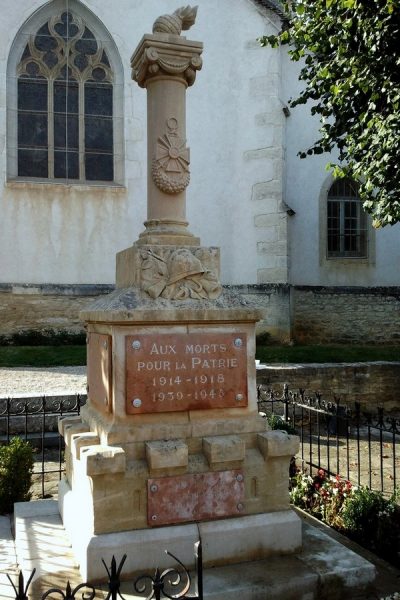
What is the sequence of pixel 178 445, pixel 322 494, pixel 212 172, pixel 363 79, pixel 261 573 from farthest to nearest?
pixel 212 172, pixel 363 79, pixel 322 494, pixel 178 445, pixel 261 573

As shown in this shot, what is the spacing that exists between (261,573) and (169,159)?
3068mm

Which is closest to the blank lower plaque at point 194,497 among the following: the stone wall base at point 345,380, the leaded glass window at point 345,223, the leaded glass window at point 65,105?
the stone wall base at point 345,380

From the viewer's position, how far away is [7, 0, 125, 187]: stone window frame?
1425cm

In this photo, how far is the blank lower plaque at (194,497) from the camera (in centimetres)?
395

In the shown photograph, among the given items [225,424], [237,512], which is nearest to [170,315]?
[225,424]

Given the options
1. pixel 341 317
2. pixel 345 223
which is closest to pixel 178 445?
pixel 341 317

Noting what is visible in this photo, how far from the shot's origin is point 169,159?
15.3 ft

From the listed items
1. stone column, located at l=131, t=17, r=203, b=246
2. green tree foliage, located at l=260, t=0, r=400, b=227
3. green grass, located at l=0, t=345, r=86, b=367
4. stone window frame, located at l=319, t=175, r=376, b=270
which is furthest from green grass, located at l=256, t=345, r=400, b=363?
stone column, located at l=131, t=17, r=203, b=246

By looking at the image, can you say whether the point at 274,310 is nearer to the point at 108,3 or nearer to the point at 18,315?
the point at 18,315

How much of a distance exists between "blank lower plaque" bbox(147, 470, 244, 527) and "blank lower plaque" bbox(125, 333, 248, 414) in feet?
1.60

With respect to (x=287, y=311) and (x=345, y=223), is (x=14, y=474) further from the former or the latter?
(x=345, y=223)

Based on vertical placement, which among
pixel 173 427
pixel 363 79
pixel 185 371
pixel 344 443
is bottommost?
pixel 344 443

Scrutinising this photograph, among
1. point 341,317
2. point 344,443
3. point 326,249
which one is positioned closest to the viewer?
point 344,443

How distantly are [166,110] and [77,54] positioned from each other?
11434 millimetres
